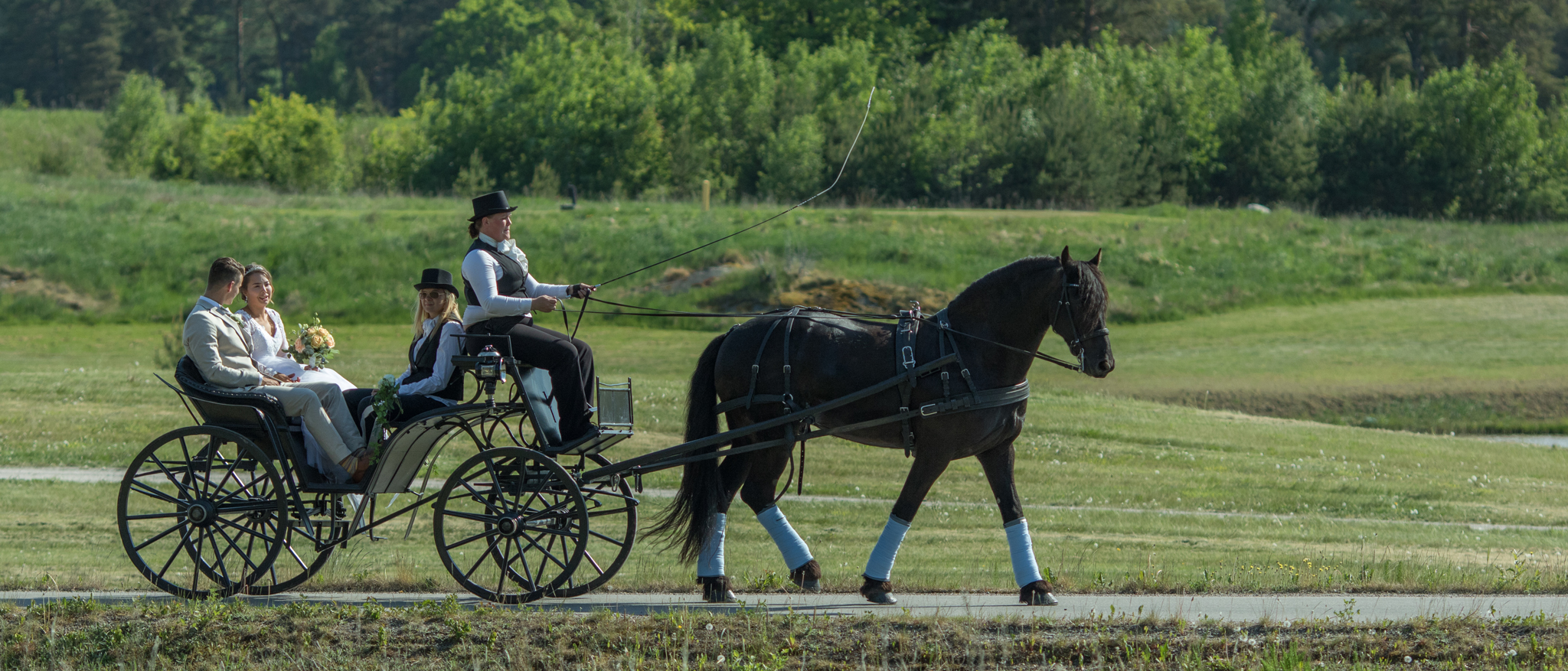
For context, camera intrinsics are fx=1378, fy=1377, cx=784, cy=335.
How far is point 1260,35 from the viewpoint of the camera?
73.6 metres

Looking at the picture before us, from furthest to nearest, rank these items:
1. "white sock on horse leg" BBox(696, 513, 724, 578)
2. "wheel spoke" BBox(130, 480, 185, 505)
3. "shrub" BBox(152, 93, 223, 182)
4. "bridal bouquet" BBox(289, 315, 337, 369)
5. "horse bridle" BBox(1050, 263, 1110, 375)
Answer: "shrub" BBox(152, 93, 223, 182) → "bridal bouquet" BBox(289, 315, 337, 369) → "white sock on horse leg" BBox(696, 513, 724, 578) → "wheel spoke" BBox(130, 480, 185, 505) → "horse bridle" BBox(1050, 263, 1110, 375)

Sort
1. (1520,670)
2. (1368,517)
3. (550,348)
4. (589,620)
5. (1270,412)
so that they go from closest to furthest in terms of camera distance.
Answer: (1520,670)
(589,620)
(550,348)
(1368,517)
(1270,412)

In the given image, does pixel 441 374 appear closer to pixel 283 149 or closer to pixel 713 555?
pixel 713 555

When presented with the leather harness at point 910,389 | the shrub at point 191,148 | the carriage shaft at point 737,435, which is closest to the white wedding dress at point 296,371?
the carriage shaft at point 737,435

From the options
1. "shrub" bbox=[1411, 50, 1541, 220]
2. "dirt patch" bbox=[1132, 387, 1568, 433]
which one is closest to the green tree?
"shrub" bbox=[1411, 50, 1541, 220]

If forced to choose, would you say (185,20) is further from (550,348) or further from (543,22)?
(550,348)

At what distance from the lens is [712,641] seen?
740cm

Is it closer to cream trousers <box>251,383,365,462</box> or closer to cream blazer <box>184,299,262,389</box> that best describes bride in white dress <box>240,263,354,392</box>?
cream trousers <box>251,383,365,462</box>

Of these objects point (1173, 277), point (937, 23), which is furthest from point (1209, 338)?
point (937, 23)

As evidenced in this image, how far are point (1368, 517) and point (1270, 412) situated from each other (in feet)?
34.7

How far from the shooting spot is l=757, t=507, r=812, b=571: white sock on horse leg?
28.7 feet

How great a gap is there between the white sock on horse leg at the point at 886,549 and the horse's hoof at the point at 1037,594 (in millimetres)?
815

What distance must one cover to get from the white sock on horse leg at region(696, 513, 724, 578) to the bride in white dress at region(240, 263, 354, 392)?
8.36ft

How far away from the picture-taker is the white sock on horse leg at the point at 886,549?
843cm
